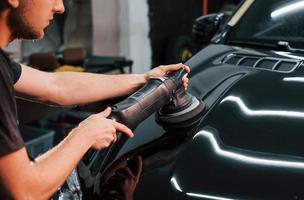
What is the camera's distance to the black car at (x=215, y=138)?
126 cm

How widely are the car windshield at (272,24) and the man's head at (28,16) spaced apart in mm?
1125

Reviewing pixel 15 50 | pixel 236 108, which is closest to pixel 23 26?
pixel 236 108

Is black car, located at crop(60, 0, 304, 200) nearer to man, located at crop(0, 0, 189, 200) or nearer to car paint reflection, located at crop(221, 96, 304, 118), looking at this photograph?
car paint reflection, located at crop(221, 96, 304, 118)

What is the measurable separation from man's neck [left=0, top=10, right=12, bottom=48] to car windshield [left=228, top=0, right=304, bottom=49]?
3.97 ft

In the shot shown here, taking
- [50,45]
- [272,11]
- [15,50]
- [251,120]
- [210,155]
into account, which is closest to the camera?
[210,155]

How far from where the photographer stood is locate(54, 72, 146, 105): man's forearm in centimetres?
171

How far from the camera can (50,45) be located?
507cm

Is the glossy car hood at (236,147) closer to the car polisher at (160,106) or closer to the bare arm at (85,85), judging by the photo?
the car polisher at (160,106)

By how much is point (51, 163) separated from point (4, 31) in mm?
348

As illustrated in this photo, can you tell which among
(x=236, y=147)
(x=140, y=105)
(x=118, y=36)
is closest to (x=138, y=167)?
(x=140, y=105)

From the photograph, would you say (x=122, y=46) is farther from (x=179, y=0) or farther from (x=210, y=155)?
(x=210, y=155)

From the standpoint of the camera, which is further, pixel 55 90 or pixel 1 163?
pixel 55 90

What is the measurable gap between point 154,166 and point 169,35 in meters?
4.43

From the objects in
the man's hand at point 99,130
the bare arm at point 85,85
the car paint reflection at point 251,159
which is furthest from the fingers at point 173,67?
the man's hand at point 99,130
